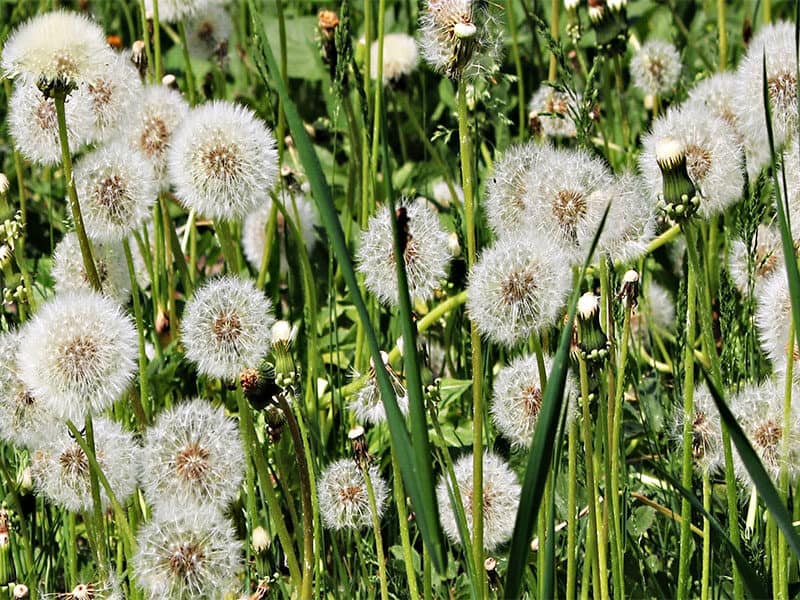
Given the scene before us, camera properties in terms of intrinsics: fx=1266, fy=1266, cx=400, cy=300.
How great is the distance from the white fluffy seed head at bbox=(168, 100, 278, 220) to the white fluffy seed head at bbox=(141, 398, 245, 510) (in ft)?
1.07

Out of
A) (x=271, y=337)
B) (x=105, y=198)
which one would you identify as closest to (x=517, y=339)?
(x=271, y=337)

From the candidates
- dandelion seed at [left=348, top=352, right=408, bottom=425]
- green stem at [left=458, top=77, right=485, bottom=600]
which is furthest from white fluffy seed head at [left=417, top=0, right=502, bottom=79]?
dandelion seed at [left=348, top=352, right=408, bottom=425]

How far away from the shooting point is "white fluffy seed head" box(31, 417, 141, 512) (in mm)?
1811

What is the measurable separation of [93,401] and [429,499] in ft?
2.08

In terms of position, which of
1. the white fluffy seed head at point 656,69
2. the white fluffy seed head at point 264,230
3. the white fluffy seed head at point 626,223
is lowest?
the white fluffy seed head at point 626,223

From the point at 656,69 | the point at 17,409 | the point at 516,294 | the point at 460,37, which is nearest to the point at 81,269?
the point at 17,409

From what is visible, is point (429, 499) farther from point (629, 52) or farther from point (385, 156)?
point (629, 52)

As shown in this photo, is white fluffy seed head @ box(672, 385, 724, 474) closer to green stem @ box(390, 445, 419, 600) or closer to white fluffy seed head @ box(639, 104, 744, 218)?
white fluffy seed head @ box(639, 104, 744, 218)

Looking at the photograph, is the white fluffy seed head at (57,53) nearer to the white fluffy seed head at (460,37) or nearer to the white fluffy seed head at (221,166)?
the white fluffy seed head at (221,166)

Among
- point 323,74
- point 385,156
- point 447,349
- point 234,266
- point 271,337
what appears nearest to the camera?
point 385,156

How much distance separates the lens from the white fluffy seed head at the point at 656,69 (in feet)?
9.80

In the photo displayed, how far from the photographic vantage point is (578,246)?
1.65 metres

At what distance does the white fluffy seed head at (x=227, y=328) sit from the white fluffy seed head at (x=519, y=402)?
0.36 metres

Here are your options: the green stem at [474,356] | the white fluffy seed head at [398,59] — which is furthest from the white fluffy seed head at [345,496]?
the white fluffy seed head at [398,59]
